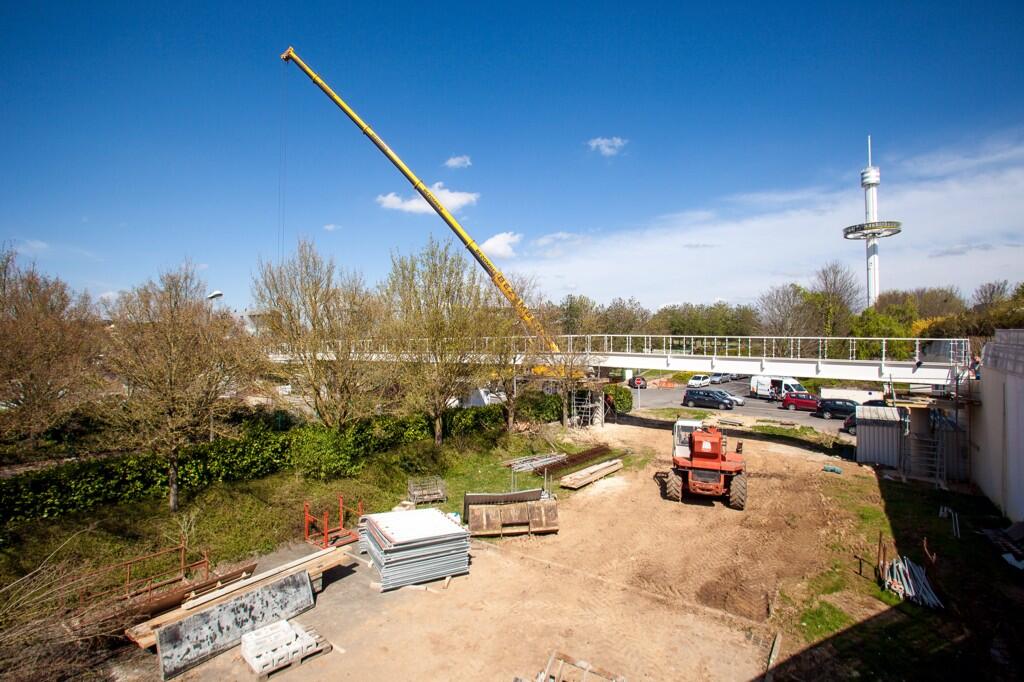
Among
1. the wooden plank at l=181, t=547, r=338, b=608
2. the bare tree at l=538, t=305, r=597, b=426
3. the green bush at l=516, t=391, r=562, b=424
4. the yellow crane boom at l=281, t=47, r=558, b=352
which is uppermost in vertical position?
the yellow crane boom at l=281, t=47, r=558, b=352

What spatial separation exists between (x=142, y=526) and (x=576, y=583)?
9.77 meters

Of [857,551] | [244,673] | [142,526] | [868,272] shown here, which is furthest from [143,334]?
[868,272]

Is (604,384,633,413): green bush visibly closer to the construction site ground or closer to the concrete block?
the construction site ground

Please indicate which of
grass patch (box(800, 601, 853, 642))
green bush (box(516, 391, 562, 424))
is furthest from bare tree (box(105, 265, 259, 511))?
grass patch (box(800, 601, 853, 642))

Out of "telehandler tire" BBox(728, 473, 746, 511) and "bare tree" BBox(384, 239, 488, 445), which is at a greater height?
"bare tree" BBox(384, 239, 488, 445)

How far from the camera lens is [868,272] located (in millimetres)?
61844

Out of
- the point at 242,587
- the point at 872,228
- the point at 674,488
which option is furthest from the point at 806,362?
the point at 872,228

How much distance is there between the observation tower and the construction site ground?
5953cm

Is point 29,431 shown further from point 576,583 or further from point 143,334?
point 576,583

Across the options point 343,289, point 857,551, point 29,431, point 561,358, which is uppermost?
point 343,289

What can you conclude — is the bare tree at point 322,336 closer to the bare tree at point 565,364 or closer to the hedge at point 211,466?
the hedge at point 211,466

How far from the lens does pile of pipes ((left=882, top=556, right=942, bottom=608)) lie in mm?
9117

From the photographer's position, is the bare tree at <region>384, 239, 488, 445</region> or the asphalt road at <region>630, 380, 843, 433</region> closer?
the bare tree at <region>384, 239, 488, 445</region>

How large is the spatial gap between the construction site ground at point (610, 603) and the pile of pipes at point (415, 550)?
0.84ft
